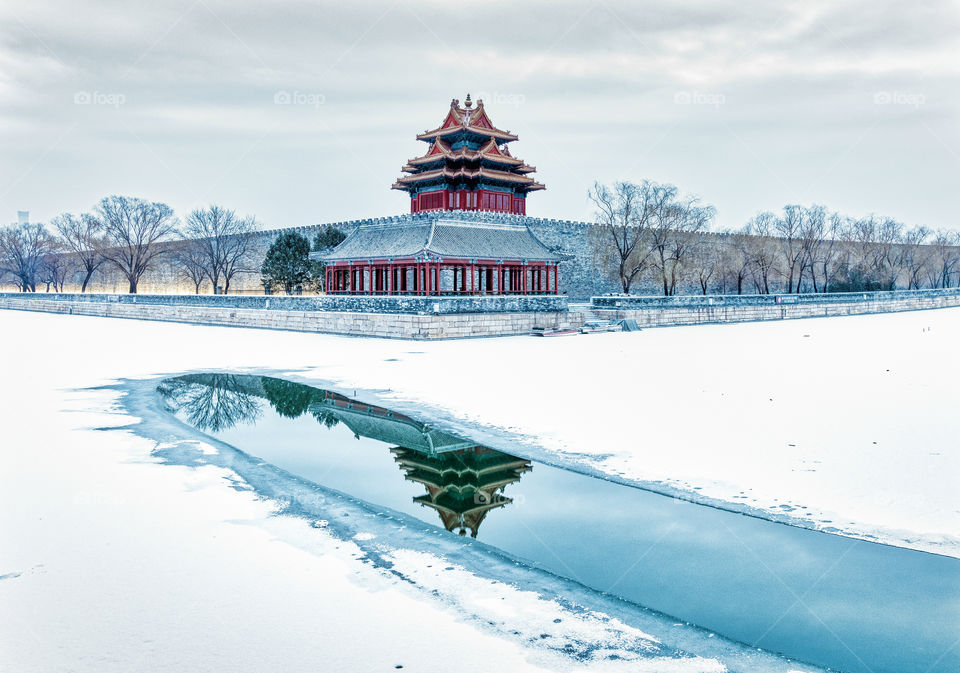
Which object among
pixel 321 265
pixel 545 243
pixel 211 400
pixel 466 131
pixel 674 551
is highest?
pixel 466 131

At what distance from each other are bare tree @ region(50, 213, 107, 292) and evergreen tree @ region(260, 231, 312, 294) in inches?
887

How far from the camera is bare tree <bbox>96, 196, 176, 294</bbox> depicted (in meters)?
56.0

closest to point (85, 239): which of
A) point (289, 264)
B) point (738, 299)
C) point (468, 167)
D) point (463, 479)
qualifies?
point (289, 264)

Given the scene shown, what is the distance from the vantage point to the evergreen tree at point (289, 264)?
149 ft

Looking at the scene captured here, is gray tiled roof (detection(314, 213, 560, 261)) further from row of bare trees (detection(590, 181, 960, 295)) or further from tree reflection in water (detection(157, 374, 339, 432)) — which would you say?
tree reflection in water (detection(157, 374, 339, 432))

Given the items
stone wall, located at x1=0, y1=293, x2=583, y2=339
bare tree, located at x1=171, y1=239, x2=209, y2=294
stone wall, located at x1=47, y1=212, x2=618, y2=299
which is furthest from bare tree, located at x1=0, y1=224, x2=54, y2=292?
stone wall, located at x1=0, y1=293, x2=583, y2=339

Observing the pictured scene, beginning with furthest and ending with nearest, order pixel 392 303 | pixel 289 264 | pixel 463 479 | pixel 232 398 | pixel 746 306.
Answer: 1. pixel 289 264
2. pixel 746 306
3. pixel 392 303
4. pixel 232 398
5. pixel 463 479

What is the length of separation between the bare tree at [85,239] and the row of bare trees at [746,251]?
1747 inches

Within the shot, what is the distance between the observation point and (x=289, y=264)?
4553 cm

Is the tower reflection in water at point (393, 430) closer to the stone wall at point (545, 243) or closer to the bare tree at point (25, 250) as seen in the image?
the stone wall at point (545, 243)

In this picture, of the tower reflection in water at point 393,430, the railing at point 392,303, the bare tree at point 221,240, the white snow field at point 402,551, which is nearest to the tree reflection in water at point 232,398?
the tower reflection in water at point 393,430

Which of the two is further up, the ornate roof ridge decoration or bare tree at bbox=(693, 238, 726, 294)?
the ornate roof ridge decoration

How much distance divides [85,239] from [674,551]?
219ft

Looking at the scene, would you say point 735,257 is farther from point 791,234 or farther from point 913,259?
point 913,259
